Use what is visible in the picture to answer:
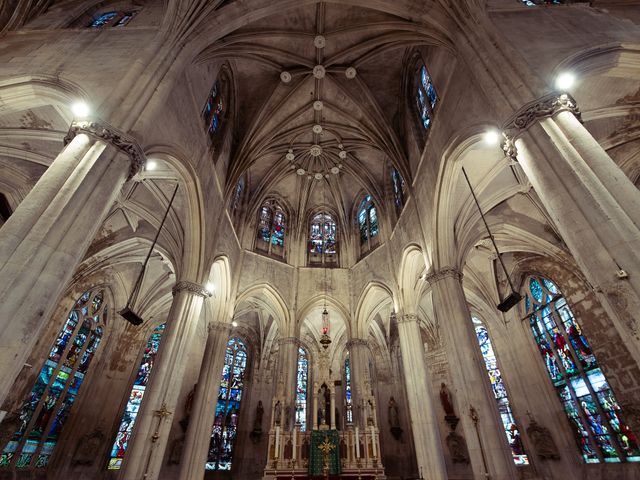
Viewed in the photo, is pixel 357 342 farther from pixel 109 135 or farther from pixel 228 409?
pixel 109 135

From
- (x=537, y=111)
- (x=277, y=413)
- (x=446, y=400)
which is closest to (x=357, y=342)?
(x=277, y=413)

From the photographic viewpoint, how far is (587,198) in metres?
4.80

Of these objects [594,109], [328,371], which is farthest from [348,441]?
[594,109]

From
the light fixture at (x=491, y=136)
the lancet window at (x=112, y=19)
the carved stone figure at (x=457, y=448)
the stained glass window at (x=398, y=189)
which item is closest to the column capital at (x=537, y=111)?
the light fixture at (x=491, y=136)

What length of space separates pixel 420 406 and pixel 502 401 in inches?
240

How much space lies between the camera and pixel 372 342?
19766mm

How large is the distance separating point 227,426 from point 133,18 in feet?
56.6

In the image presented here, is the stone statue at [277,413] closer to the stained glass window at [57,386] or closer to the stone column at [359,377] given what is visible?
the stone column at [359,377]

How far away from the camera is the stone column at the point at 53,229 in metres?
4.18

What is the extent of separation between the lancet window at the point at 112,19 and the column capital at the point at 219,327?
33.8 feet

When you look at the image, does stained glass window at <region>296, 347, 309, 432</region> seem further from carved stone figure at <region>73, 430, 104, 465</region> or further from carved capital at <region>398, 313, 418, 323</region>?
carved stone figure at <region>73, 430, 104, 465</region>

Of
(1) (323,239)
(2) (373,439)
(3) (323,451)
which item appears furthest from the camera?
(1) (323,239)

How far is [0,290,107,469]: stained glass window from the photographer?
12.1 meters

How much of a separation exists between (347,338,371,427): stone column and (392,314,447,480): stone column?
1.93 metres
